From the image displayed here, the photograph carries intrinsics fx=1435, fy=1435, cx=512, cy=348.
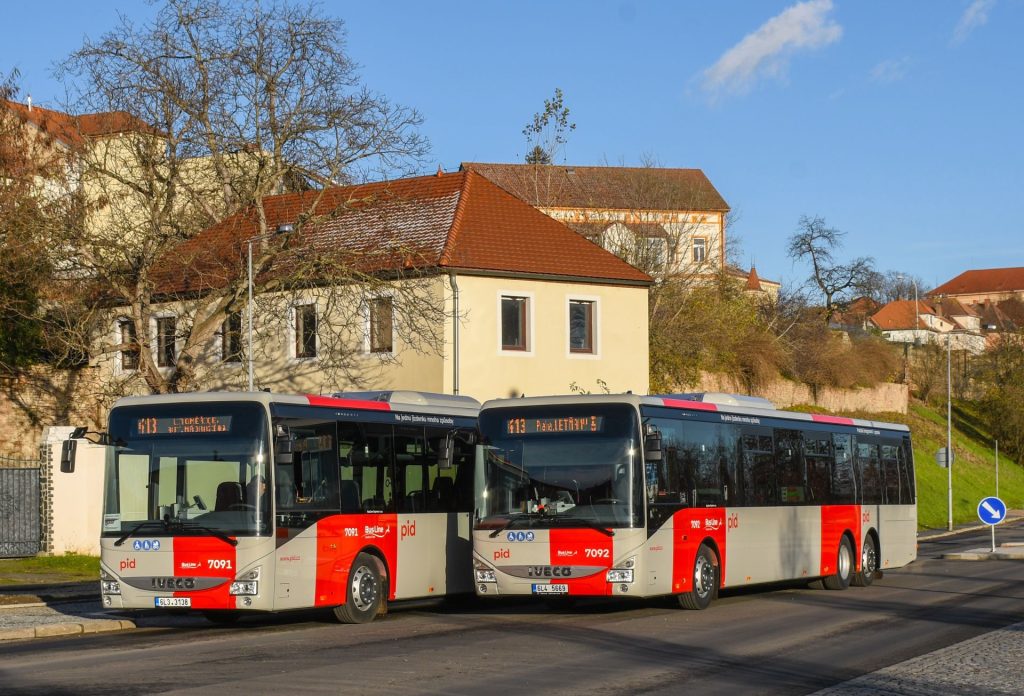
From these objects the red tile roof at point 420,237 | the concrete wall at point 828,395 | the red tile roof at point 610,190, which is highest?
the red tile roof at point 610,190

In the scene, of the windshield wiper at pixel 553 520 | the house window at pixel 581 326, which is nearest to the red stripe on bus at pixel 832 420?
the windshield wiper at pixel 553 520

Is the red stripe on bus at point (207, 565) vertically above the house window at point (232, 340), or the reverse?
the house window at point (232, 340)

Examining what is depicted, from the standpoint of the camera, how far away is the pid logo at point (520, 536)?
18.6 metres

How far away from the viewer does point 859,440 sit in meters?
26.1

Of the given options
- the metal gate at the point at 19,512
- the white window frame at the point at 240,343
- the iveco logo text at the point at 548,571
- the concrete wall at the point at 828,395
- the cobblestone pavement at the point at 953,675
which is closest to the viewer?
the cobblestone pavement at the point at 953,675

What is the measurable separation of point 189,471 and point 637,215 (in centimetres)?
4520

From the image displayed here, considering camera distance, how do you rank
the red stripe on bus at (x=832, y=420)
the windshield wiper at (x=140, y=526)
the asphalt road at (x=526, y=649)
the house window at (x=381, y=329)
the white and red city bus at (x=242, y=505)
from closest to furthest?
the asphalt road at (x=526, y=649), the white and red city bus at (x=242, y=505), the windshield wiper at (x=140, y=526), the red stripe on bus at (x=832, y=420), the house window at (x=381, y=329)

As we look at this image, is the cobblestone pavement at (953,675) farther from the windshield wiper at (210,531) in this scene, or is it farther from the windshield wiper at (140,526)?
the windshield wiper at (140,526)

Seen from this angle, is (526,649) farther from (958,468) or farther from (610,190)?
(958,468)

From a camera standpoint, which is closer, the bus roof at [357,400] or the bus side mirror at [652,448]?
the bus roof at [357,400]

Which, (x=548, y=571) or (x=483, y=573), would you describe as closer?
(x=548, y=571)

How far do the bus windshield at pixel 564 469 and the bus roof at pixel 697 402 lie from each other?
0.36 ft

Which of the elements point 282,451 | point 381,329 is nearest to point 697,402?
point 282,451

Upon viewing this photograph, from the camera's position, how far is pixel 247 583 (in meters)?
16.6
